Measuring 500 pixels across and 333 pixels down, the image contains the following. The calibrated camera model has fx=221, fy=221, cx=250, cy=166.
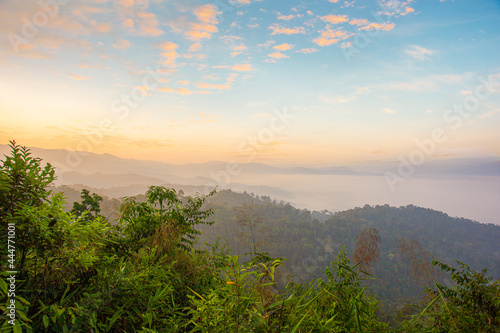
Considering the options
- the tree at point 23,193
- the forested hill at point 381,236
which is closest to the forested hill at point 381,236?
the forested hill at point 381,236

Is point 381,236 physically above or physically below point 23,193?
below

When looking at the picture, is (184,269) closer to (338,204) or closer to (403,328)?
(403,328)

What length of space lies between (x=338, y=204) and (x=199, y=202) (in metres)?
135

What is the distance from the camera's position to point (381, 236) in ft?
180

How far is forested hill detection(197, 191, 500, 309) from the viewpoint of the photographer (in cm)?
4056

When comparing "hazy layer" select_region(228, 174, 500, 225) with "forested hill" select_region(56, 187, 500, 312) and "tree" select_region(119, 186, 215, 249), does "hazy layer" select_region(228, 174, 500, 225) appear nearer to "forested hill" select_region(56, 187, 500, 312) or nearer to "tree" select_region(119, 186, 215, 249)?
"forested hill" select_region(56, 187, 500, 312)

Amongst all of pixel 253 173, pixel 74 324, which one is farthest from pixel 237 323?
pixel 253 173

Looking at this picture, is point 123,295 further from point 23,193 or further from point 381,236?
point 381,236

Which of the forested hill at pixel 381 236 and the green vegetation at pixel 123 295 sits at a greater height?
the green vegetation at pixel 123 295

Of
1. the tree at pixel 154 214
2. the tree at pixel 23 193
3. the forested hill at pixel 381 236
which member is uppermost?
the tree at pixel 23 193

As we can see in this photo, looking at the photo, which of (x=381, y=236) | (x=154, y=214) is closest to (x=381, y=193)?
(x=381, y=236)

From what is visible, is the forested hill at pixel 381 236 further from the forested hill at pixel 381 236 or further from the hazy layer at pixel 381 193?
the hazy layer at pixel 381 193

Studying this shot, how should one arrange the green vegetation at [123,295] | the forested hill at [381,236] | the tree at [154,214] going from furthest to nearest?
the forested hill at [381,236]
the tree at [154,214]
the green vegetation at [123,295]

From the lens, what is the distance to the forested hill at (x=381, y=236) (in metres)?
40.6
